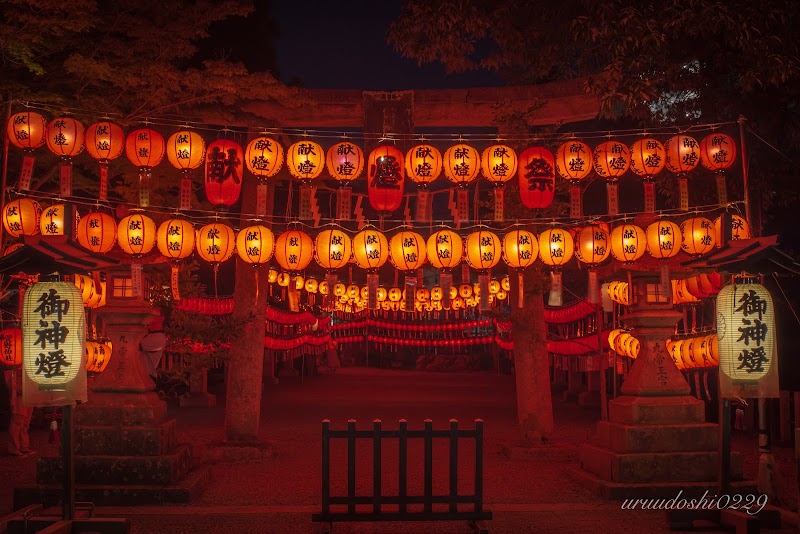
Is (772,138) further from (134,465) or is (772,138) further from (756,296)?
(134,465)

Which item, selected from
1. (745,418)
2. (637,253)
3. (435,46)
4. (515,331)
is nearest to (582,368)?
(745,418)

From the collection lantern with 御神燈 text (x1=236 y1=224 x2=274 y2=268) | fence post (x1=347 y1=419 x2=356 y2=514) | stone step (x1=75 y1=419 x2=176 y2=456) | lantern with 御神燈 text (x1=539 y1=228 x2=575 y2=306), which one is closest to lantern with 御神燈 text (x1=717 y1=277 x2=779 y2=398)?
lantern with 御神燈 text (x1=539 y1=228 x2=575 y2=306)

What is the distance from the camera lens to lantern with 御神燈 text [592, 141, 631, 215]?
36.9 ft

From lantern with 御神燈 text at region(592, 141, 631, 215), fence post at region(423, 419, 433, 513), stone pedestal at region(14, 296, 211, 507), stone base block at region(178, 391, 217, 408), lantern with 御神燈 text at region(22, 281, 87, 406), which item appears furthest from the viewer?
stone base block at region(178, 391, 217, 408)

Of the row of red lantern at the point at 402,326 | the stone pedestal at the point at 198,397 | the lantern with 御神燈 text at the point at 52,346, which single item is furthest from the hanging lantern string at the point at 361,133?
the row of red lantern at the point at 402,326

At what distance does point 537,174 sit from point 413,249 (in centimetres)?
245

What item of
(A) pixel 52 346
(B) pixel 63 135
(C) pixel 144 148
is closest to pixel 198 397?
(C) pixel 144 148

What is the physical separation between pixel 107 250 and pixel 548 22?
793 centimetres

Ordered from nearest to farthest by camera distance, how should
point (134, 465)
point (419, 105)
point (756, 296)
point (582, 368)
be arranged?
1. point (756, 296)
2. point (134, 465)
3. point (419, 105)
4. point (582, 368)

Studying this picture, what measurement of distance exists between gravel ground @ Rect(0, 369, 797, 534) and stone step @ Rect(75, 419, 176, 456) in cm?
100

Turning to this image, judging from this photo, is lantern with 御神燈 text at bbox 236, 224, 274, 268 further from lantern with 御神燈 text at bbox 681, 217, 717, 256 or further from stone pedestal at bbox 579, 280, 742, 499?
lantern with 御神燈 text at bbox 681, 217, 717, 256

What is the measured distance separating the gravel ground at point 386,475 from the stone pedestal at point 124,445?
44cm

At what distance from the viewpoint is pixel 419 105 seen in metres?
13.5

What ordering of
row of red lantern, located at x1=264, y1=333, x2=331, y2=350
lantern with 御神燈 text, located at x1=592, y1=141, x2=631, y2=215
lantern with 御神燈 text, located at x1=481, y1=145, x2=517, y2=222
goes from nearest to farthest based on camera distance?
lantern with 御神燈 text, located at x1=592, y1=141, x2=631, y2=215
lantern with 御神燈 text, located at x1=481, y1=145, x2=517, y2=222
row of red lantern, located at x1=264, y1=333, x2=331, y2=350
